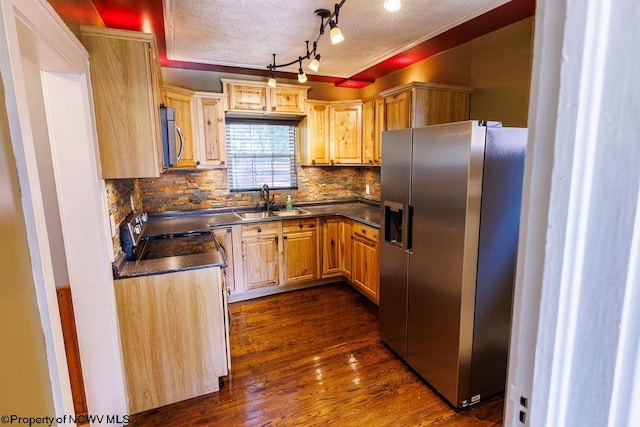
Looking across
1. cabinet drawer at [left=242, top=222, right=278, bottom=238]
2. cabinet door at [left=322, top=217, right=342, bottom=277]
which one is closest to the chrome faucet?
cabinet drawer at [left=242, top=222, right=278, bottom=238]

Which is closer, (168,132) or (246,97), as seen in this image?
(168,132)

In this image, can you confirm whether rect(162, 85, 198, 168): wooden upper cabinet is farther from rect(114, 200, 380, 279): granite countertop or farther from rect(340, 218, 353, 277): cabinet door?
rect(340, 218, 353, 277): cabinet door

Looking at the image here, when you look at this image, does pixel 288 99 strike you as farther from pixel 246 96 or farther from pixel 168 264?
pixel 168 264

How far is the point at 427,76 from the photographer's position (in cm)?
335

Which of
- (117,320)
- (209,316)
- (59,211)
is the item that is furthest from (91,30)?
(209,316)

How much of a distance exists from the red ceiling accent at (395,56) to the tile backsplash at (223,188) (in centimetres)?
117

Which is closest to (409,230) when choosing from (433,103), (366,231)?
(366,231)

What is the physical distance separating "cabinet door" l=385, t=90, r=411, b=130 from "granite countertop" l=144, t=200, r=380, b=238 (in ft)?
3.20

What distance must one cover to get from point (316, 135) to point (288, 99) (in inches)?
21.2

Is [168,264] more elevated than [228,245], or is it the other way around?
[168,264]

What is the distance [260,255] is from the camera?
3.53 m

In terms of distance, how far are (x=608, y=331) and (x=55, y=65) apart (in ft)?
6.64

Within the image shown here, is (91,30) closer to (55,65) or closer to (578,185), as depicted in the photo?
(55,65)

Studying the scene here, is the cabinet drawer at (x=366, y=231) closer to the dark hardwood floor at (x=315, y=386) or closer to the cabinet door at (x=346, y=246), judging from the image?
the cabinet door at (x=346, y=246)
